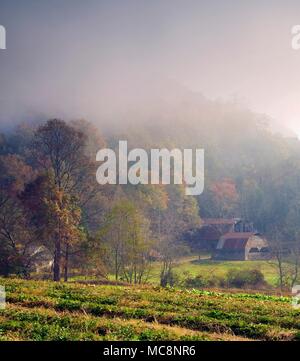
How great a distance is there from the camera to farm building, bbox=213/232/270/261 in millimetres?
90250

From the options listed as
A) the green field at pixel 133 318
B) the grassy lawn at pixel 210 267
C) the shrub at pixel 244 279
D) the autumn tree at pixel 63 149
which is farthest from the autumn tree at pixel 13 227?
the green field at pixel 133 318

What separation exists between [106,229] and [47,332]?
1600 inches

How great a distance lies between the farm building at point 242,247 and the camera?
296 feet

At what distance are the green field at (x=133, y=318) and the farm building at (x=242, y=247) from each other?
228ft

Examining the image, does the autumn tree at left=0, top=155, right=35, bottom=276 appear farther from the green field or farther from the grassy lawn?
the green field

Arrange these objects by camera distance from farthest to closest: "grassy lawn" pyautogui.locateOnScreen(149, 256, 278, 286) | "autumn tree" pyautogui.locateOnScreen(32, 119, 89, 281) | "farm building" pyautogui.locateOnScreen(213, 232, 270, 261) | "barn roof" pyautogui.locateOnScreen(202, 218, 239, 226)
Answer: "barn roof" pyautogui.locateOnScreen(202, 218, 239, 226) → "farm building" pyautogui.locateOnScreen(213, 232, 270, 261) → "grassy lawn" pyautogui.locateOnScreen(149, 256, 278, 286) → "autumn tree" pyautogui.locateOnScreen(32, 119, 89, 281)

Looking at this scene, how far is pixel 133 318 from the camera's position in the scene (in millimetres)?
17359

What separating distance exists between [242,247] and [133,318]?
75.6 metres

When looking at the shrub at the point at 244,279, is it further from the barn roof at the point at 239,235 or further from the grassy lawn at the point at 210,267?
the barn roof at the point at 239,235

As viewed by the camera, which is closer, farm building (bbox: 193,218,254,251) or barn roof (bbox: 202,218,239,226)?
farm building (bbox: 193,218,254,251)

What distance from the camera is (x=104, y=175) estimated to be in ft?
245

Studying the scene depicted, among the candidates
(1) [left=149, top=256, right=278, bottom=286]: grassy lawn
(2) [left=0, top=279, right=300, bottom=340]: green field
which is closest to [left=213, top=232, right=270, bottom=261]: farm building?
(1) [left=149, top=256, right=278, bottom=286]: grassy lawn

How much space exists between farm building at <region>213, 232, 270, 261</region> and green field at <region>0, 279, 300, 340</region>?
228 feet
